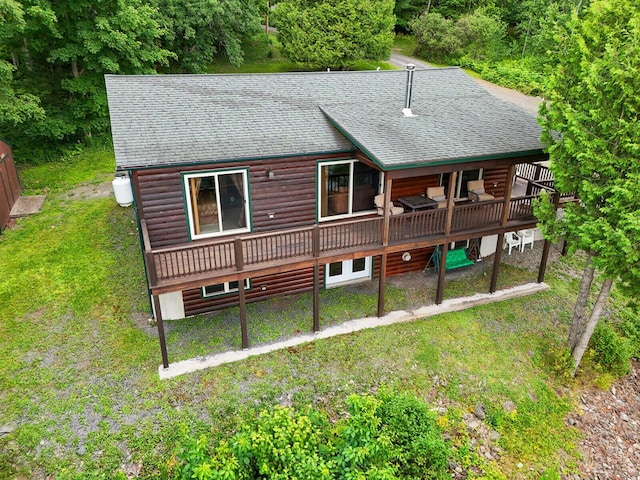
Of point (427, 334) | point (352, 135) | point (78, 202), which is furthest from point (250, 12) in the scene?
point (427, 334)

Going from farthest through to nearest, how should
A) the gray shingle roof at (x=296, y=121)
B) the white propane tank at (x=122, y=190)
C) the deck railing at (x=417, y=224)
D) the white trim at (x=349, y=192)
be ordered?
the white propane tank at (x=122, y=190), the white trim at (x=349, y=192), the deck railing at (x=417, y=224), the gray shingle roof at (x=296, y=121)

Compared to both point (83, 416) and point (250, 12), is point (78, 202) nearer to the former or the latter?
point (83, 416)

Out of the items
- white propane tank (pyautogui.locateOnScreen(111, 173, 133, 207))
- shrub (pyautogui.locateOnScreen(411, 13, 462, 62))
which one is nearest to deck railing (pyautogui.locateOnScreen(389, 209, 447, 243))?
white propane tank (pyautogui.locateOnScreen(111, 173, 133, 207))

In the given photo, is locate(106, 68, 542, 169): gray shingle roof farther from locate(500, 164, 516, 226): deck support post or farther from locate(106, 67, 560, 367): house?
locate(500, 164, 516, 226): deck support post

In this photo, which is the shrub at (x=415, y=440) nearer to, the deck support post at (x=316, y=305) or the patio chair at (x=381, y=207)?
the deck support post at (x=316, y=305)

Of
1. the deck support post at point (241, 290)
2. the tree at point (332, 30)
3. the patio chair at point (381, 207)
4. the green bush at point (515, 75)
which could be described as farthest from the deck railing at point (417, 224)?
the green bush at point (515, 75)

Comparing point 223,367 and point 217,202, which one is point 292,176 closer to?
point 217,202

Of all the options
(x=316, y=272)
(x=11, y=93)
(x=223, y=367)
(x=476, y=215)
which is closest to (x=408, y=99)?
(x=476, y=215)
